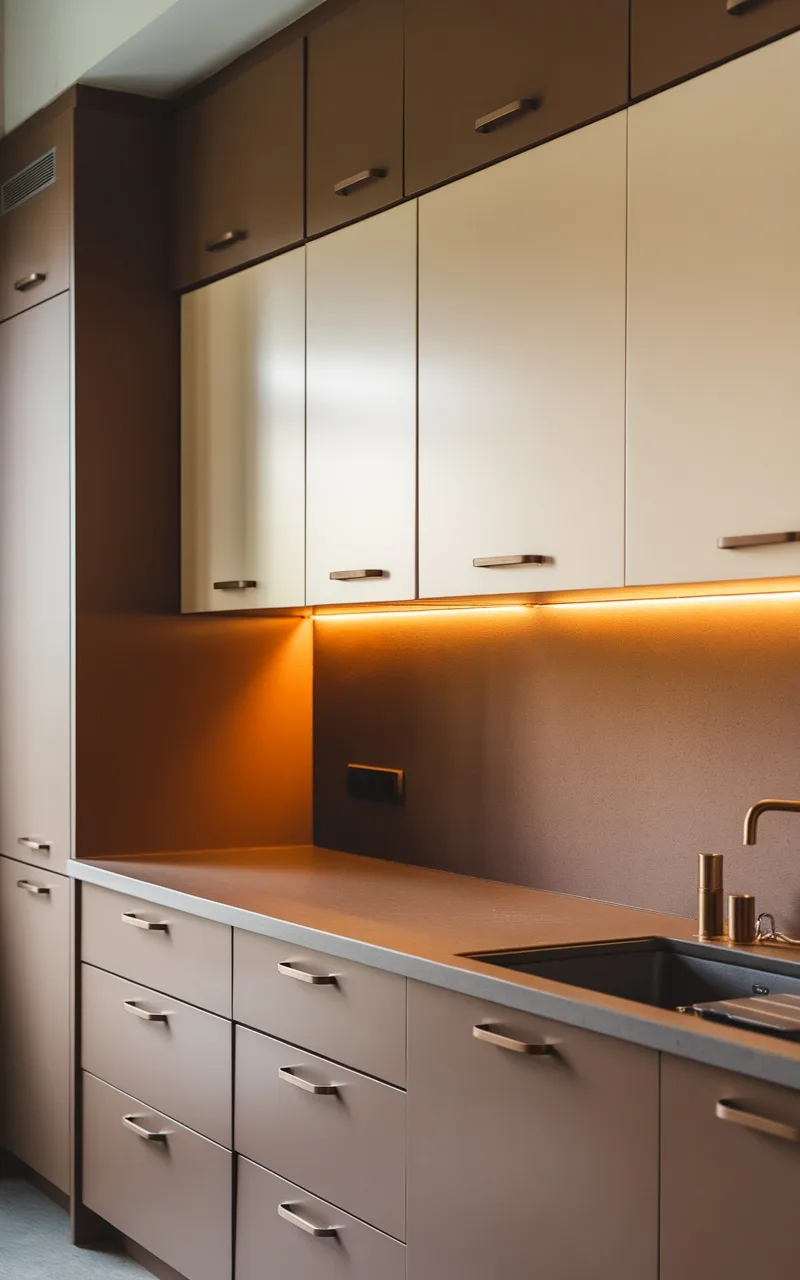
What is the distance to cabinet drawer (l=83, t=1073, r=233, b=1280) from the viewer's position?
2.83 m

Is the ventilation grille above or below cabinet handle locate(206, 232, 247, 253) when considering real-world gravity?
above

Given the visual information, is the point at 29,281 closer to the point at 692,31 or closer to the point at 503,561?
the point at 503,561

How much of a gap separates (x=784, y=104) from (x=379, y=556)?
46.2 inches

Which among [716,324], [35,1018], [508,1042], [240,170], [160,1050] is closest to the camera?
[508,1042]

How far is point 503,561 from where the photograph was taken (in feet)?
8.13

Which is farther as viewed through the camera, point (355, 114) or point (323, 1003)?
point (355, 114)

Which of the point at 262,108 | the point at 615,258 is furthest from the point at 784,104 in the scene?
the point at 262,108

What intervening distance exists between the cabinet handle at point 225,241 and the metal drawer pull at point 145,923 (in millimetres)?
1514

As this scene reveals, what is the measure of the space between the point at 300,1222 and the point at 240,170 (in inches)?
87.5

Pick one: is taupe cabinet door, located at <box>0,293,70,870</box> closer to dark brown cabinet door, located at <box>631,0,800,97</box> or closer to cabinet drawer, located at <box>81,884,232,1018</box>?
cabinet drawer, located at <box>81,884,232,1018</box>

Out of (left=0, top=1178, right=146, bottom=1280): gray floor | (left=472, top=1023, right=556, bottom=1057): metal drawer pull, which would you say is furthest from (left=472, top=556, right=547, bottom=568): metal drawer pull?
(left=0, top=1178, right=146, bottom=1280): gray floor

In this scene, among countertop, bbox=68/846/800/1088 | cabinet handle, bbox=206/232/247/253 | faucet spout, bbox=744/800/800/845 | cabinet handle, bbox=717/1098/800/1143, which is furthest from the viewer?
cabinet handle, bbox=206/232/247/253

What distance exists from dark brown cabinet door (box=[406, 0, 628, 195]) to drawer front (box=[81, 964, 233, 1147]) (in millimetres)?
1680

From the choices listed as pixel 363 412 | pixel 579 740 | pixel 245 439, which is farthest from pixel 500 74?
pixel 579 740
